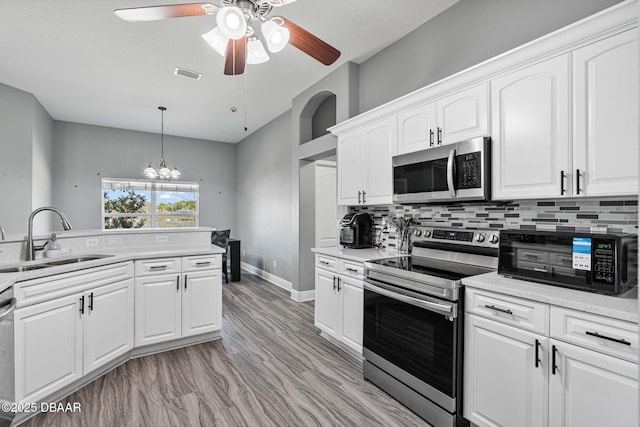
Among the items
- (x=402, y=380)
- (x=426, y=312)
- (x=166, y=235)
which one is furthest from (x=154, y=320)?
(x=426, y=312)

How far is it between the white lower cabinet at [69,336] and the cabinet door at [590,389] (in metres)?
3.00

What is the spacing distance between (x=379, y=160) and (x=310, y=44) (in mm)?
1257

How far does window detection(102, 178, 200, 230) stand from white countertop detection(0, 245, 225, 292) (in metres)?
4.05

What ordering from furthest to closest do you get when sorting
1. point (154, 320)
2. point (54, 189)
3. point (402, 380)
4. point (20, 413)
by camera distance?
point (54, 189), point (154, 320), point (402, 380), point (20, 413)

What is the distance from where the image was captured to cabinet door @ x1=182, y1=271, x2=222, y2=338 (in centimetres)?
305

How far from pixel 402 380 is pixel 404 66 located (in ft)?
9.26

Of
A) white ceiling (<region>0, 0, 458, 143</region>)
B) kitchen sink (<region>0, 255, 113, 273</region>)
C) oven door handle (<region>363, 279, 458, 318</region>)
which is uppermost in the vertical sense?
white ceiling (<region>0, 0, 458, 143</region>)

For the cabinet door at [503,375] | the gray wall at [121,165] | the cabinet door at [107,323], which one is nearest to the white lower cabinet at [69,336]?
the cabinet door at [107,323]

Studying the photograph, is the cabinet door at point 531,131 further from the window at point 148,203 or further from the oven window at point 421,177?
the window at point 148,203

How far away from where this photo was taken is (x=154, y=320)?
289cm

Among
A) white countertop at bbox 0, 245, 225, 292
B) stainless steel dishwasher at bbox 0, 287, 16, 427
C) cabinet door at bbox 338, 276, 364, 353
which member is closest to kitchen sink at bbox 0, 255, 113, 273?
white countertop at bbox 0, 245, 225, 292

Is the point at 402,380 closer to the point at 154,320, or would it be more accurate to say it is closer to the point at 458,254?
the point at 458,254

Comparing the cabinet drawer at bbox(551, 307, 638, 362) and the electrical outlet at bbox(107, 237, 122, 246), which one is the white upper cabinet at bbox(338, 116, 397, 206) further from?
the electrical outlet at bbox(107, 237, 122, 246)

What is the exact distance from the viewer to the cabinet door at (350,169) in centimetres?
319
